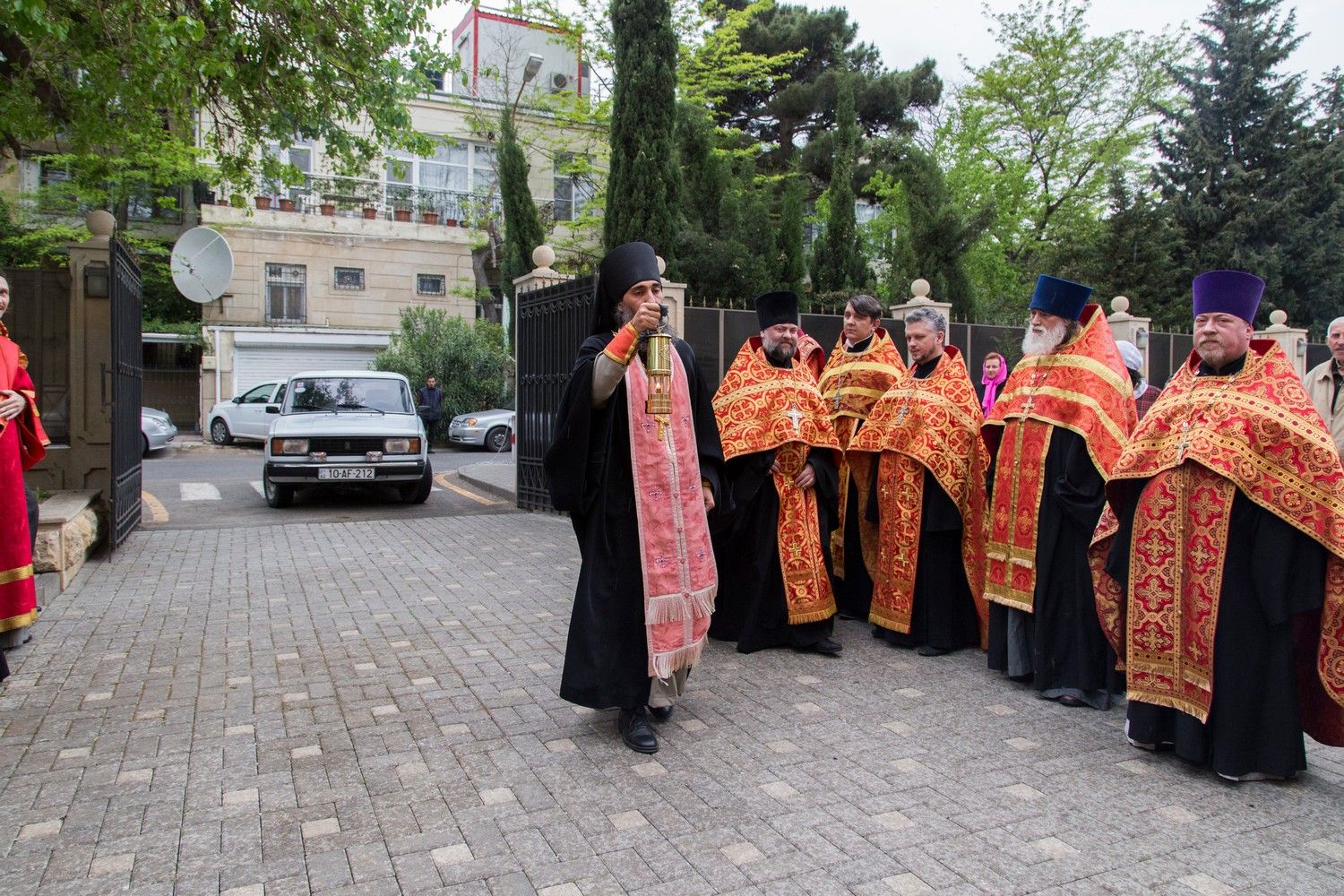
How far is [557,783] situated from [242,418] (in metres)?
21.3

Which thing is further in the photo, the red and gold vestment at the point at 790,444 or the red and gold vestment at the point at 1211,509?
the red and gold vestment at the point at 790,444

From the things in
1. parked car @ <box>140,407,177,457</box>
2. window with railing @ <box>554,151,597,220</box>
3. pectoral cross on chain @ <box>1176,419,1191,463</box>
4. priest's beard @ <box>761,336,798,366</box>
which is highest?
window with railing @ <box>554,151,597,220</box>

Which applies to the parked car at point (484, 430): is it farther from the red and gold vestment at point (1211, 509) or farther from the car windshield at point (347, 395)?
the red and gold vestment at point (1211, 509)

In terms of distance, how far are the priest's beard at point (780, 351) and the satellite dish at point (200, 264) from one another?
6723 mm

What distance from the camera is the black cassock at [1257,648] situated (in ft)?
12.5

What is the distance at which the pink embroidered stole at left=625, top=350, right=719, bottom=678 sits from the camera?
4273 mm

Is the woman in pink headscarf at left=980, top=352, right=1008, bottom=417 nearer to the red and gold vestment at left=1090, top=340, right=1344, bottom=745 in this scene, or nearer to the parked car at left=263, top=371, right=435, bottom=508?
the red and gold vestment at left=1090, top=340, right=1344, bottom=745

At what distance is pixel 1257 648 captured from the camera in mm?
3875

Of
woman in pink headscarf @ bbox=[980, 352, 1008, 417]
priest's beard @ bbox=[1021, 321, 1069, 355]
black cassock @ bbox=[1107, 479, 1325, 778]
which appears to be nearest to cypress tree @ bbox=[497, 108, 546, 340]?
woman in pink headscarf @ bbox=[980, 352, 1008, 417]

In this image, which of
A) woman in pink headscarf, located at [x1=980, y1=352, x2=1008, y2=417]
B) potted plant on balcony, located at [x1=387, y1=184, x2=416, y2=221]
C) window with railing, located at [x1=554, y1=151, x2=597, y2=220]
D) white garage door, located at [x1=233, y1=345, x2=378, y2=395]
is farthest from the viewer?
window with railing, located at [x1=554, y1=151, x2=597, y2=220]

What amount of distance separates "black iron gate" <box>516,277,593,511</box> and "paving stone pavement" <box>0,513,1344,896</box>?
5.19 metres

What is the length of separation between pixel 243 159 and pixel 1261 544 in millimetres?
9247

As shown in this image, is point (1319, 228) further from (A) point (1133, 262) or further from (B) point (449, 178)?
(B) point (449, 178)

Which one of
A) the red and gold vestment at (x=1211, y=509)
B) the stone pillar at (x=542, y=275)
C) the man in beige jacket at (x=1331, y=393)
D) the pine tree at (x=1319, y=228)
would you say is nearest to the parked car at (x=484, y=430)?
the stone pillar at (x=542, y=275)
